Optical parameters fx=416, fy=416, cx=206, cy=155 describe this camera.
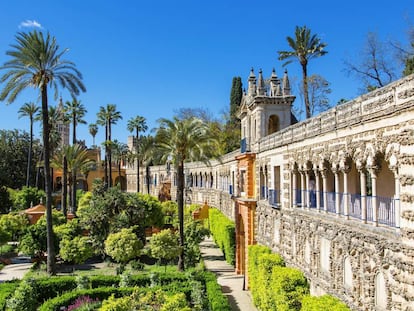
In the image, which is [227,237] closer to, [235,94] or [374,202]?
[374,202]

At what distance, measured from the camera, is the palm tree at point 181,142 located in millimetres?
28875

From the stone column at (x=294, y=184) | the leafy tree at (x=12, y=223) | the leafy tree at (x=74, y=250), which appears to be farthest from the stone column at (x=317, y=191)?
the leafy tree at (x=12, y=223)

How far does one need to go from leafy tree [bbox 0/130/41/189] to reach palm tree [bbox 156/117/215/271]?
2003 inches

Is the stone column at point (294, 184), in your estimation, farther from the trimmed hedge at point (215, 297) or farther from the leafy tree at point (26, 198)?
the leafy tree at point (26, 198)

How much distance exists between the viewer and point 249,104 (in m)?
28.9

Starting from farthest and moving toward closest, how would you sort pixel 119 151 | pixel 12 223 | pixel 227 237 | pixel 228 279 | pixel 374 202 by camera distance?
pixel 119 151, pixel 12 223, pixel 227 237, pixel 228 279, pixel 374 202

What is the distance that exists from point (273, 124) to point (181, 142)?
6.44 meters

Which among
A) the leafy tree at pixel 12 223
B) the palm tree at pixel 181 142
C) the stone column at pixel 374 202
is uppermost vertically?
the palm tree at pixel 181 142

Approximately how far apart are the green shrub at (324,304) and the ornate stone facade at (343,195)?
0.33 m

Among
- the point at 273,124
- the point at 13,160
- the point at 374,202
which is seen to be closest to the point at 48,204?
the point at 273,124

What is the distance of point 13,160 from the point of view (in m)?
72.9

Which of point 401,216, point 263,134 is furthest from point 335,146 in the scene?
point 263,134

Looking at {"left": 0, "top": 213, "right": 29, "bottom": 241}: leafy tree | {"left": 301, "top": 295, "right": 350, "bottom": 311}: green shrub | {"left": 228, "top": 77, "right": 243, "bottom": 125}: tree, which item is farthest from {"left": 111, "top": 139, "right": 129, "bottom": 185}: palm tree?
{"left": 301, "top": 295, "right": 350, "bottom": 311}: green shrub

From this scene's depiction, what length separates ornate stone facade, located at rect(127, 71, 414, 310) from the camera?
10.2 meters
